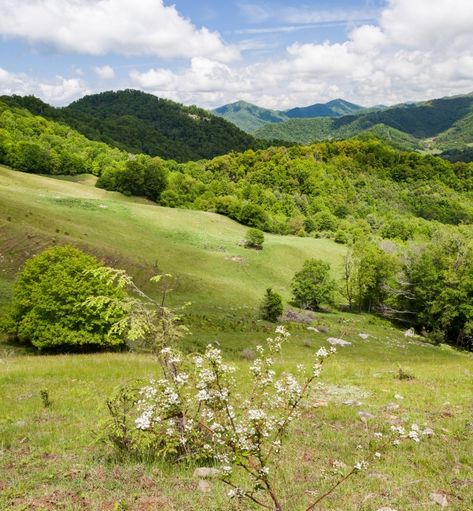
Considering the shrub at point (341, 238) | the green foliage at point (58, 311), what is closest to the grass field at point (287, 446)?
the green foliage at point (58, 311)

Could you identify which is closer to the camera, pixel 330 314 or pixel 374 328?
pixel 374 328

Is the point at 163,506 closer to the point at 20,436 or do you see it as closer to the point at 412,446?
the point at 20,436

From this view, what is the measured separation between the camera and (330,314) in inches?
2381

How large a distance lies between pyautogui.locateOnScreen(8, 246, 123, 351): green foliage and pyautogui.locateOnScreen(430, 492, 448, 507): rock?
72.6 feet

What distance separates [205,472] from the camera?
26.7 ft

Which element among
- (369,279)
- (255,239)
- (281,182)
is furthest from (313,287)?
(281,182)

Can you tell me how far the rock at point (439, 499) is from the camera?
23.7ft

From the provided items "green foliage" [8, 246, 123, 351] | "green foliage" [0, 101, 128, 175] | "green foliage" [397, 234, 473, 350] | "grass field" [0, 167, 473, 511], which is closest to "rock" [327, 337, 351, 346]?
"grass field" [0, 167, 473, 511]

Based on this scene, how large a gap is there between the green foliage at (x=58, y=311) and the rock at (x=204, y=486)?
65.9 ft

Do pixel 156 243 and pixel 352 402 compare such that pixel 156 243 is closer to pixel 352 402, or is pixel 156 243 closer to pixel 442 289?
pixel 442 289

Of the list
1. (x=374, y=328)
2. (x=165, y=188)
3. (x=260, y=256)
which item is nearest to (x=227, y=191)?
(x=165, y=188)

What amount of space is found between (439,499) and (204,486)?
13.4 feet

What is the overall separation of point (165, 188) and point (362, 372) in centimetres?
10993

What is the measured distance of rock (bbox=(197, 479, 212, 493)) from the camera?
744 cm
